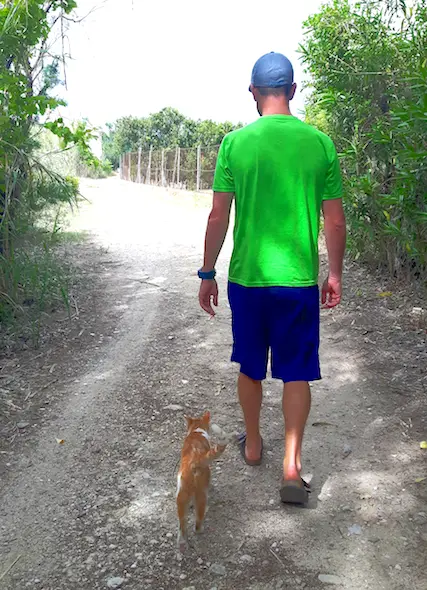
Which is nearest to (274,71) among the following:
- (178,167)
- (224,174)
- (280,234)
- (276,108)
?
(276,108)

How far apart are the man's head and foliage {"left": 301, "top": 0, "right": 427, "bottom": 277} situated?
2.51 meters

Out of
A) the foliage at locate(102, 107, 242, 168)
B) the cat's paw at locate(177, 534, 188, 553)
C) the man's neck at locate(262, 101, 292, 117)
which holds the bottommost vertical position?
the cat's paw at locate(177, 534, 188, 553)

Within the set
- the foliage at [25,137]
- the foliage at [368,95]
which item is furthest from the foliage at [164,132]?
the foliage at [25,137]

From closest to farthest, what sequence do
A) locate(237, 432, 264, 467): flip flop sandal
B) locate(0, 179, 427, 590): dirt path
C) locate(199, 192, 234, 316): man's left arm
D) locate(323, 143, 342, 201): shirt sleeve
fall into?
locate(0, 179, 427, 590): dirt path
locate(323, 143, 342, 201): shirt sleeve
locate(199, 192, 234, 316): man's left arm
locate(237, 432, 264, 467): flip flop sandal

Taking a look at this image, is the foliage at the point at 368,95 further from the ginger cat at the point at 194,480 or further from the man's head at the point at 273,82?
the ginger cat at the point at 194,480

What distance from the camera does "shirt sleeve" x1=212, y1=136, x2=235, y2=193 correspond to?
2596 mm

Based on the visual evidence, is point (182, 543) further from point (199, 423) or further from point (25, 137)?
point (25, 137)

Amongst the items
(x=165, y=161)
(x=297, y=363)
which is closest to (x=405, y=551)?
(x=297, y=363)

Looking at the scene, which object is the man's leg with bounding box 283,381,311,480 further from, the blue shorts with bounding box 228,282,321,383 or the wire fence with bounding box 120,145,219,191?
the wire fence with bounding box 120,145,219,191

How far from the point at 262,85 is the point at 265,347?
1237 millimetres

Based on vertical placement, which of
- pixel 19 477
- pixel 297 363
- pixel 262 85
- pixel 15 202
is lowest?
pixel 19 477

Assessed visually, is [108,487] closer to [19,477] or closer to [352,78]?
[19,477]

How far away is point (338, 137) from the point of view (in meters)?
Answer: 7.02

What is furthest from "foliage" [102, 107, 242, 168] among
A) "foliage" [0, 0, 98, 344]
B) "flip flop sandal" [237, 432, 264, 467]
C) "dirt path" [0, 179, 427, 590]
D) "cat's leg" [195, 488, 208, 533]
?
"cat's leg" [195, 488, 208, 533]
